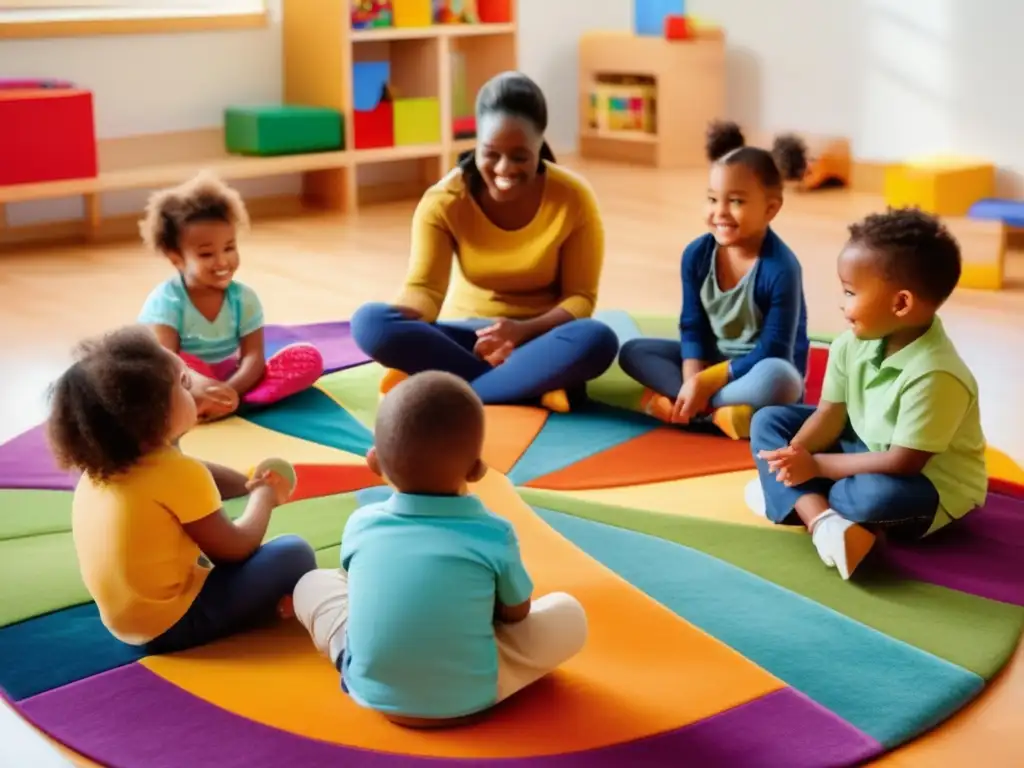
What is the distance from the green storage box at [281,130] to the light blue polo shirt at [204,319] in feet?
8.24

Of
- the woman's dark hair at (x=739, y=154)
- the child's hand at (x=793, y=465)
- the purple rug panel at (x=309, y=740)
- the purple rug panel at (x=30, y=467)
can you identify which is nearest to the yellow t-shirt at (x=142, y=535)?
the purple rug panel at (x=309, y=740)

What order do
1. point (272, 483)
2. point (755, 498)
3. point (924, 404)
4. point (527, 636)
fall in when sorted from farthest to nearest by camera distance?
point (755, 498) → point (924, 404) → point (272, 483) → point (527, 636)

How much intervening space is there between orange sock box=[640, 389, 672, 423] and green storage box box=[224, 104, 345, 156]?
2835 millimetres

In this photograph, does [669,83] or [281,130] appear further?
[669,83]

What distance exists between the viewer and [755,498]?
271 cm

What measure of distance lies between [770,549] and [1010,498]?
0.57 m

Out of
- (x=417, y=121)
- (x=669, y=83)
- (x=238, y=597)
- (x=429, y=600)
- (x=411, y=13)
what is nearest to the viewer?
(x=429, y=600)

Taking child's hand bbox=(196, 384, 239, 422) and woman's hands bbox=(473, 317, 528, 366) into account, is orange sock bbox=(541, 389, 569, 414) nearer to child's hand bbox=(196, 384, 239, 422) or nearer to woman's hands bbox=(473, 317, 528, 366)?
woman's hands bbox=(473, 317, 528, 366)

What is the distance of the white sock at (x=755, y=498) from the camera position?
2.66m

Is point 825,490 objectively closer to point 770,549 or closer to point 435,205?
point 770,549

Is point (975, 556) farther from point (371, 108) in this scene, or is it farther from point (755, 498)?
point (371, 108)

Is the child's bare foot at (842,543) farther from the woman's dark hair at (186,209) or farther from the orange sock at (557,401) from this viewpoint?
the woman's dark hair at (186,209)

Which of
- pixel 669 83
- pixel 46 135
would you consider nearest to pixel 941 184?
pixel 669 83

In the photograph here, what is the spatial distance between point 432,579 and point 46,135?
373 centimetres
